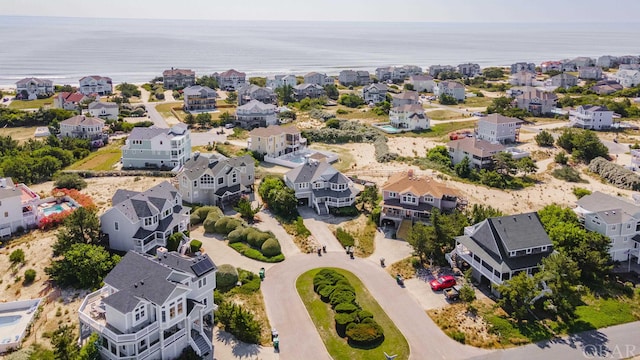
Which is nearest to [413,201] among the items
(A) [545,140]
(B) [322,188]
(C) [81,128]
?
(B) [322,188]

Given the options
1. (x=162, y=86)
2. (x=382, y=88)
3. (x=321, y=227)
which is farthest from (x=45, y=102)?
(x=321, y=227)

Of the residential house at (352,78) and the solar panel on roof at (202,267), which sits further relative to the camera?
the residential house at (352,78)

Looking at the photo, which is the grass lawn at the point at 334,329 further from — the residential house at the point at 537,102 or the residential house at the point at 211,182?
the residential house at the point at 537,102

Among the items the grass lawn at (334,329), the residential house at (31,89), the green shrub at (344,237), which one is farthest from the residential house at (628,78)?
the residential house at (31,89)

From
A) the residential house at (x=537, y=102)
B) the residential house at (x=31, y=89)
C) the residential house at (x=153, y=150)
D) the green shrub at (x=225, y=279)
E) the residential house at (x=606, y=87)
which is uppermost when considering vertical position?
the residential house at (x=31, y=89)

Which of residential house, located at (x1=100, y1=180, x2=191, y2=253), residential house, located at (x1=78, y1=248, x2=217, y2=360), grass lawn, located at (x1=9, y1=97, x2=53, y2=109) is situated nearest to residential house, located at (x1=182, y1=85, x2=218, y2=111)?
grass lawn, located at (x1=9, y1=97, x2=53, y2=109)

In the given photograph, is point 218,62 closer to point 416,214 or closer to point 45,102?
point 45,102
